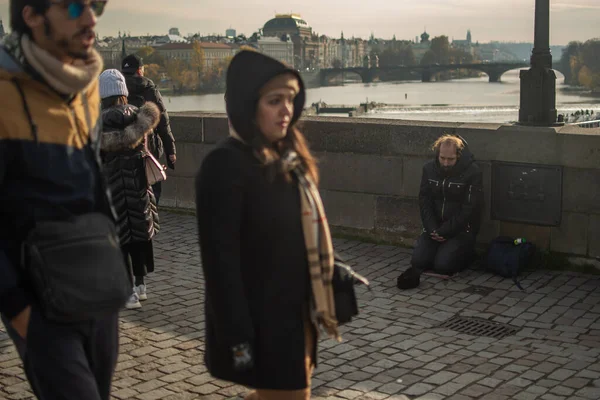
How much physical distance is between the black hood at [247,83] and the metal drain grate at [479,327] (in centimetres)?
281

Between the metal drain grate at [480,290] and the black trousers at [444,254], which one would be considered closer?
the metal drain grate at [480,290]

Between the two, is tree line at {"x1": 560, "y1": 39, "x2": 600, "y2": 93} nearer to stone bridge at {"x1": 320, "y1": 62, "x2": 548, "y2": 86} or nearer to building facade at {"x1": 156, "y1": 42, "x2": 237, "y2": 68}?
stone bridge at {"x1": 320, "y1": 62, "x2": 548, "y2": 86}

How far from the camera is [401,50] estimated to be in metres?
195

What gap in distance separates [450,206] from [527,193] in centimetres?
58

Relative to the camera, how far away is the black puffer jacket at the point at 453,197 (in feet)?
20.3

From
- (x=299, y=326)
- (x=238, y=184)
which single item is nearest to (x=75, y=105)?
(x=238, y=184)

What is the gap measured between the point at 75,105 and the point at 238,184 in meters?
0.45

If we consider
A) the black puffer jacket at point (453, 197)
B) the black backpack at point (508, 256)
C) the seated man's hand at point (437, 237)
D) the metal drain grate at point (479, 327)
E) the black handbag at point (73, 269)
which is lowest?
the metal drain grate at point (479, 327)

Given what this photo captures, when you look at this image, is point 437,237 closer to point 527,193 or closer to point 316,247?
point 527,193

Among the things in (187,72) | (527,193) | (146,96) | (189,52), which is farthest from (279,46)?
(527,193)

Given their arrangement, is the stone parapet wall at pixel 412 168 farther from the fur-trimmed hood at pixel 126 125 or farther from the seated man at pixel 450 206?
the fur-trimmed hood at pixel 126 125

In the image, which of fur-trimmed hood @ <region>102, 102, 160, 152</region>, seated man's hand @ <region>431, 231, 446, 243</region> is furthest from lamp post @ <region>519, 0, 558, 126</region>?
fur-trimmed hood @ <region>102, 102, 160, 152</region>

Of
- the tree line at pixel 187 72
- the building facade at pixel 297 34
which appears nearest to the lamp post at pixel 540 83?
the tree line at pixel 187 72

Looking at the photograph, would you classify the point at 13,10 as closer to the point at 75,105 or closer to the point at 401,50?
the point at 75,105
